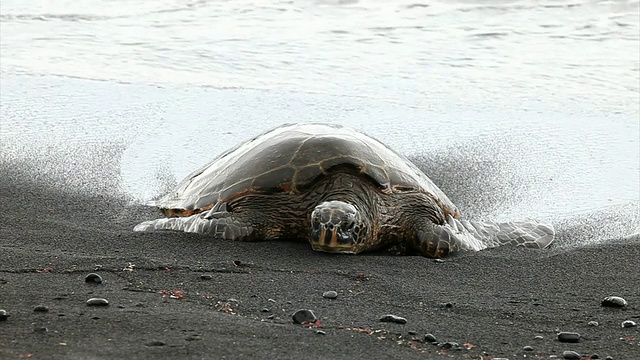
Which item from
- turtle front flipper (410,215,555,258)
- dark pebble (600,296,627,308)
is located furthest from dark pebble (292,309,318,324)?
turtle front flipper (410,215,555,258)

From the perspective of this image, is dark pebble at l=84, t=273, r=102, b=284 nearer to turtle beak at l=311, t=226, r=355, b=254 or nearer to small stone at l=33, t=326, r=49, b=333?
small stone at l=33, t=326, r=49, b=333

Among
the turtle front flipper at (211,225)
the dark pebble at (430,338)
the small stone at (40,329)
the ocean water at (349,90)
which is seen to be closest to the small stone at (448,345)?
the dark pebble at (430,338)

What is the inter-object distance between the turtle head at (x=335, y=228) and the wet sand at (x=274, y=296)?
0.22ft

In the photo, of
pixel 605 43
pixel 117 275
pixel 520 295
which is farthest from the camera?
pixel 605 43

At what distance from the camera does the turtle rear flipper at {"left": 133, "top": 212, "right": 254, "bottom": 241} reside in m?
5.63

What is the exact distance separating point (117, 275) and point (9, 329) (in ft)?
3.49

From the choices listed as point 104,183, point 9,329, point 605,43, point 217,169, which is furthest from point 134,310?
point 605,43

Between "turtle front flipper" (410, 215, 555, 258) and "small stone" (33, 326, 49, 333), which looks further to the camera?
"turtle front flipper" (410, 215, 555, 258)

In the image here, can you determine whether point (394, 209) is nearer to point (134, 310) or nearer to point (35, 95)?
point (134, 310)

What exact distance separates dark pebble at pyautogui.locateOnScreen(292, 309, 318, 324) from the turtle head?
1585 millimetres

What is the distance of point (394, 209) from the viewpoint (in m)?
5.98

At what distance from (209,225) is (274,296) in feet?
5.03

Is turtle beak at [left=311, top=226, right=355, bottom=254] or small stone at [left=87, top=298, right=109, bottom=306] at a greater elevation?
small stone at [left=87, top=298, right=109, bottom=306]

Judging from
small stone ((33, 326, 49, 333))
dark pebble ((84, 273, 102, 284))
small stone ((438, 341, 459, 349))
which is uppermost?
small stone ((33, 326, 49, 333))
